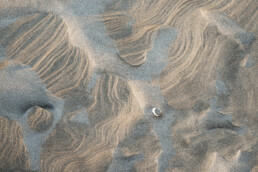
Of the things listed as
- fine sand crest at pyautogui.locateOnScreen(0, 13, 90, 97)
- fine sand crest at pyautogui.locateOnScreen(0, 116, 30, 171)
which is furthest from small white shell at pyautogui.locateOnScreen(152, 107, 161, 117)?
fine sand crest at pyautogui.locateOnScreen(0, 116, 30, 171)

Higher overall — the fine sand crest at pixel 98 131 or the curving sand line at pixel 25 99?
the curving sand line at pixel 25 99

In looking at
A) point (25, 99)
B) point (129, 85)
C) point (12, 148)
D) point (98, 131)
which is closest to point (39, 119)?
point (25, 99)

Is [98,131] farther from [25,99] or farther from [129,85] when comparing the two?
[25,99]

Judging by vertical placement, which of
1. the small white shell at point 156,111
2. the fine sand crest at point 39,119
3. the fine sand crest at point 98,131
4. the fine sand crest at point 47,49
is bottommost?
the small white shell at point 156,111

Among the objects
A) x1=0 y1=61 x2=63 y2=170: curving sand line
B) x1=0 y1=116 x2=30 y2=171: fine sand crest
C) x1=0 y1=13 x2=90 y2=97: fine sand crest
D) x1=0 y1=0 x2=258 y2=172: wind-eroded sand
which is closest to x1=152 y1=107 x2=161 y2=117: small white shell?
x1=0 y1=0 x2=258 y2=172: wind-eroded sand

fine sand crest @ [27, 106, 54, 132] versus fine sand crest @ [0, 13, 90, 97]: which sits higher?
fine sand crest @ [0, 13, 90, 97]

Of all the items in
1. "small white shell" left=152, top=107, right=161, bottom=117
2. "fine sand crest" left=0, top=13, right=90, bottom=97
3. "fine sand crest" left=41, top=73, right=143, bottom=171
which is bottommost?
"small white shell" left=152, top=107, right=161, bottom=117

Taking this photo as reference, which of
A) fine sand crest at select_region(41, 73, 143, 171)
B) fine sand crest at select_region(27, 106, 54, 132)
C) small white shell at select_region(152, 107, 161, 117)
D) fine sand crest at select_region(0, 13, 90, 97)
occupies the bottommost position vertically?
small white shell at select_region(152, 107, 161, 117)

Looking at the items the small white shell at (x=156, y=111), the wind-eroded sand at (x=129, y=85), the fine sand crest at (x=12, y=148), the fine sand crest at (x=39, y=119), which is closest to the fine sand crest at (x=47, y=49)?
the wind-eroded sand at (x=129, y=85)

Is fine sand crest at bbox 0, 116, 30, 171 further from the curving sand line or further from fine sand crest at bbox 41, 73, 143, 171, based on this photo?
fine sand crest at bbox 41, 73, 143, 171

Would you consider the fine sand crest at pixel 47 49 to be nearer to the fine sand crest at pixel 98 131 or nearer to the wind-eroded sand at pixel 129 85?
the wind-eroded sand at pixel 129 85
